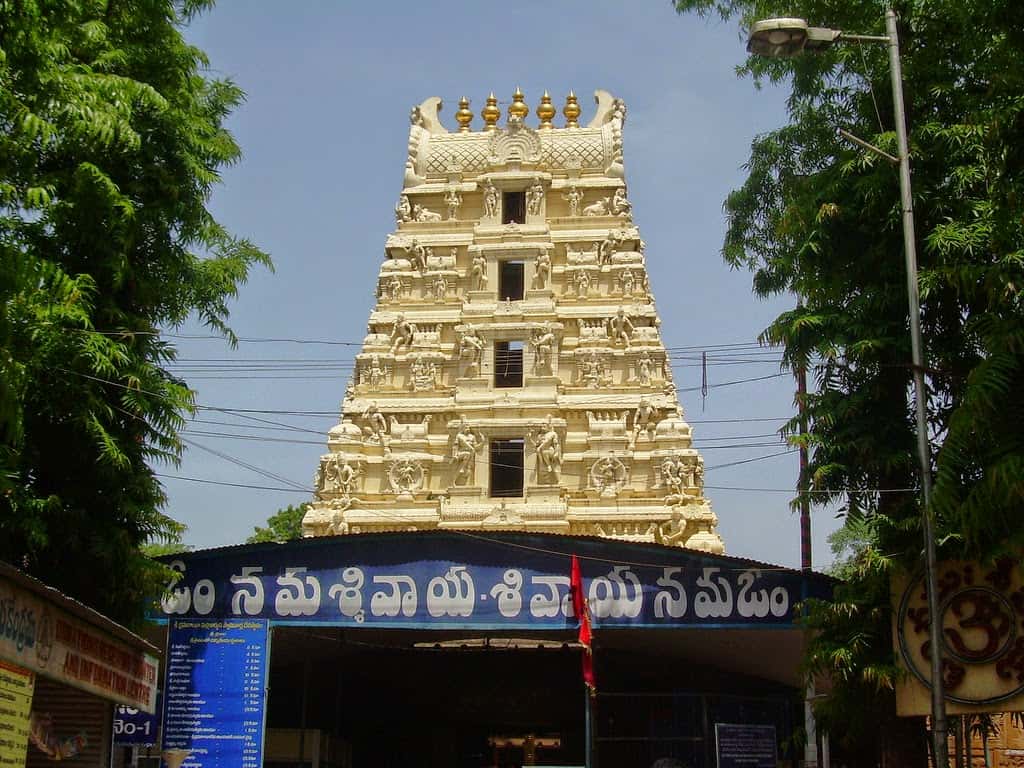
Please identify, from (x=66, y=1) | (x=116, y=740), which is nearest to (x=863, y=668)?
(x=116, y=740)

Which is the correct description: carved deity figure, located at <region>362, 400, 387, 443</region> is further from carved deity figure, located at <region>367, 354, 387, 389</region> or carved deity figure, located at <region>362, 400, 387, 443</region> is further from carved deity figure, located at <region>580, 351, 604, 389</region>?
carved deity figure, located at <region>580, 351, 604, 389</region>

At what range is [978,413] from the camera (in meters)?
12.3

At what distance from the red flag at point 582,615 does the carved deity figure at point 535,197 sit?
1509 centimetres

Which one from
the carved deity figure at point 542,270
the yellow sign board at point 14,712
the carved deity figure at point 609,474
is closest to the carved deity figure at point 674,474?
the carved deity figure at point 609,474

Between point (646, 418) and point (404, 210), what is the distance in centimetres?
879

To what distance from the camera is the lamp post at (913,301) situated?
13.4 metres

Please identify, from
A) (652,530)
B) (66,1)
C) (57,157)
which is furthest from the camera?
(652,530)

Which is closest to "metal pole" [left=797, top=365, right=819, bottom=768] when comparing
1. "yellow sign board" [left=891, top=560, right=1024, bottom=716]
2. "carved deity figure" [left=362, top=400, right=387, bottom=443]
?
"yellow sign board" [left=891, top=560, right=1024, bottom=716]

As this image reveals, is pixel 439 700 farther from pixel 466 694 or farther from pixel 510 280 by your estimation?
pixel 510 280

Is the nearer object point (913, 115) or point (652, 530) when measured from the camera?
point (913, 115)

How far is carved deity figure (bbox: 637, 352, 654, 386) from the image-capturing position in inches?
1277

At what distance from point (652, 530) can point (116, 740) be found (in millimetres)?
13915

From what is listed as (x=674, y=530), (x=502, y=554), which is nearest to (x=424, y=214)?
(x=674, y=530)

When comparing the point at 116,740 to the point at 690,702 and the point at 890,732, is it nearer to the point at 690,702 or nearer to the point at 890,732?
the point at 690,702
